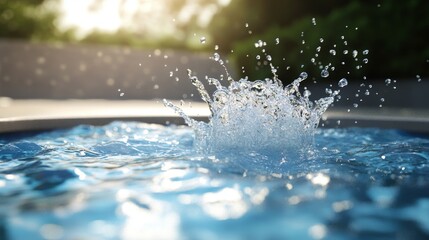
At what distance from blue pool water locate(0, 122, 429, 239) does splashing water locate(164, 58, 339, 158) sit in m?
0.18

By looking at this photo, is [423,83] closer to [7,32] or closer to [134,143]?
[134,143]

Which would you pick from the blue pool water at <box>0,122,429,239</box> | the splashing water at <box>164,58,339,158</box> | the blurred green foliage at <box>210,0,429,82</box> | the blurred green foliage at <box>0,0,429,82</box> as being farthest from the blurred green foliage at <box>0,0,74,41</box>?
the splashing water at <box>164,58,339,158</box>

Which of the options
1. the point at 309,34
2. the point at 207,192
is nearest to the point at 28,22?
the point at 309,34

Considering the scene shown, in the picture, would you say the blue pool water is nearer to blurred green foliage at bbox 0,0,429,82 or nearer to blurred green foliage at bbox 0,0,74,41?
blurred green foliage at bbox 0,0,429,82

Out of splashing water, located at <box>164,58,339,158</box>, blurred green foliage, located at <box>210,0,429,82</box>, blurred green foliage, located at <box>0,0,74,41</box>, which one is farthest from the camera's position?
blurred green foliage, located at <box>0,0,74,41</box>

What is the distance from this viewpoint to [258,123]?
14.7 feet

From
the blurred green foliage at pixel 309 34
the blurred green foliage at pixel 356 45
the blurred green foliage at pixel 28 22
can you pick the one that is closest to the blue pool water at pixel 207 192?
the blurred green foliage at pixel 309 34

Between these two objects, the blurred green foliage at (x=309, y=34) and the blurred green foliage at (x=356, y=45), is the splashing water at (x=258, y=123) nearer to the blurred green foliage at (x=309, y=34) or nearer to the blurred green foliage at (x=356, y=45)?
the blurred green foliage at (x=309, y=34)

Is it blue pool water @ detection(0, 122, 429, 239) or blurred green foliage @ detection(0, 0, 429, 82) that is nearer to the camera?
blue pool water @ detection(0, 122, 429, 239)

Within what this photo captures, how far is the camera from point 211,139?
4.54 m

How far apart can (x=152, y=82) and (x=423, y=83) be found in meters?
6.81

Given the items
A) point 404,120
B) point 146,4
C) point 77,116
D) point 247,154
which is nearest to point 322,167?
point 247,154

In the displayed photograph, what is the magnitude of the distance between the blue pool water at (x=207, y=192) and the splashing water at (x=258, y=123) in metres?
0.18

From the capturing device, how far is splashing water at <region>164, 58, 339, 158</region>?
438cm
